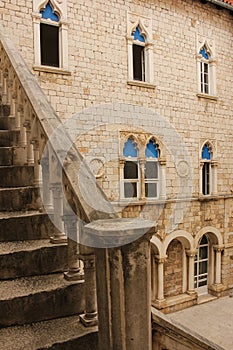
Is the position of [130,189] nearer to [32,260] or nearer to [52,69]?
[52,69]

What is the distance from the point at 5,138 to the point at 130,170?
6816 mm

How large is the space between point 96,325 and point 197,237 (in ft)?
32.7

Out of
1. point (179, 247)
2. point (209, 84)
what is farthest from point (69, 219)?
point (209, 84)

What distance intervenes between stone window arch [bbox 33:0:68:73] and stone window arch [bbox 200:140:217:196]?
593 centimetres

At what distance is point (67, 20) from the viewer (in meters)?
8.62

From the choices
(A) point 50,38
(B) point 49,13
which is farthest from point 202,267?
(B) point 49,13

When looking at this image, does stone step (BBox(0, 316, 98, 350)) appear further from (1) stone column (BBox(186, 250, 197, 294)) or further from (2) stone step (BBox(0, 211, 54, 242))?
(1) stone column (BBox(186, 250, 197, 294))

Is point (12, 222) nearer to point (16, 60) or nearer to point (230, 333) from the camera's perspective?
point (16, 60)

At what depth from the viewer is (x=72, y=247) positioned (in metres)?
2.12

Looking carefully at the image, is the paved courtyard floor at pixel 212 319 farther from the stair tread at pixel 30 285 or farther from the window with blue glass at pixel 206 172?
the stair tread at pixel 30 285

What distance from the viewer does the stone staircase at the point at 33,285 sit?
185 cm

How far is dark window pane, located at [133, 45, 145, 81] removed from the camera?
33.2 feet

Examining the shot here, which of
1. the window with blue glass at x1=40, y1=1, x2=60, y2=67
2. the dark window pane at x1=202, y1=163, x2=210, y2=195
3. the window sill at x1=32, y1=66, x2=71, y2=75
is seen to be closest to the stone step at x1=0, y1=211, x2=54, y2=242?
the window sill at x1=32, y1=66, x2=71, y2=75

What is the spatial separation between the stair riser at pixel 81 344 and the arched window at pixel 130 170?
796 cm
